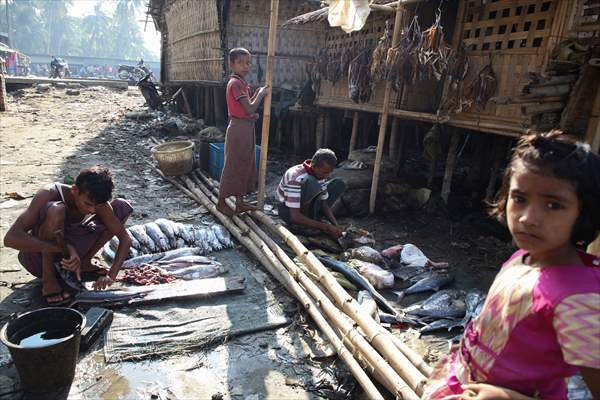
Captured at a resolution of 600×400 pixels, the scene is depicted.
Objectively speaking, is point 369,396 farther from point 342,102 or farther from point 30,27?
point 30,27

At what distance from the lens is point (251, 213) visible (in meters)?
5.72

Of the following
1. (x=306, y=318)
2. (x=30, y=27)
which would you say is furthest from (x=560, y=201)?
(x=30, y=27)

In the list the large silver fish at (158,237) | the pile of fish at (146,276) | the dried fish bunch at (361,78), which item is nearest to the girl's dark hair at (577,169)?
the pile of fish at (146,276)

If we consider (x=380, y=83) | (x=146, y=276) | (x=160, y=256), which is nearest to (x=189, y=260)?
(x=160, y=256)

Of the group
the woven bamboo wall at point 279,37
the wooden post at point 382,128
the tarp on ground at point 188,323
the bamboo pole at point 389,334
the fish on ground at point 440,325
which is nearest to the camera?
the bamboo pole at point 389,334

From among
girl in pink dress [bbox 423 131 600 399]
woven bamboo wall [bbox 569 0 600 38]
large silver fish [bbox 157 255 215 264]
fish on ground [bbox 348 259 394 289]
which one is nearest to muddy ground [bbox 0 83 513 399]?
fish on ground [bbox 348 259 394 289]

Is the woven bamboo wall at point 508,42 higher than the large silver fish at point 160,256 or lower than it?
higher

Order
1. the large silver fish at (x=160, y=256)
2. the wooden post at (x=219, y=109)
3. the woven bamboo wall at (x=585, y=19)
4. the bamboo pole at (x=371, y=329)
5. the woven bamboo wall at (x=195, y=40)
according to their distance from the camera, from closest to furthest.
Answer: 1. the bamboo pole at (x=371, y=329)
2. the woven bamboo wall at (x=585, y=19)
3. the large silver fish at (x=160, y=256)
4. the woven bamboo wall at (x=195, y=40)
5. the wooden post at (x=219, y=109)

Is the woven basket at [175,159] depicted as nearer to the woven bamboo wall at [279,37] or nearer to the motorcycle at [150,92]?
the woven bamboo wall at [279,37]

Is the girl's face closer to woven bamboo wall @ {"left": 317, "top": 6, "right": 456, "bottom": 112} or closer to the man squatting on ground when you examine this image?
the man squatting on ground

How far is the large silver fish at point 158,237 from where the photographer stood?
15.3 ft

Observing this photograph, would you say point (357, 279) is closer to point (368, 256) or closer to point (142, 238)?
point (368, 256)

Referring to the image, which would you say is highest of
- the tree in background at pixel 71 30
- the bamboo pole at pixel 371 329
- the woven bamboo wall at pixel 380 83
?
the tree in background at pixel 71 30

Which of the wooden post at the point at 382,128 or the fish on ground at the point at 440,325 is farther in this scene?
the wooden post at the point at 382,128
